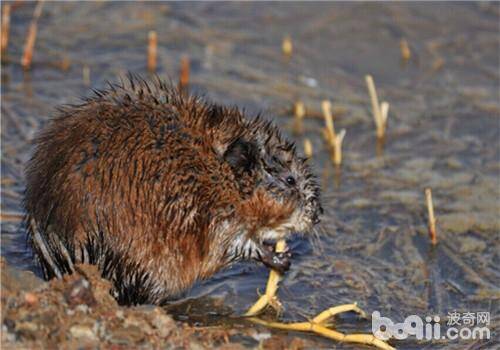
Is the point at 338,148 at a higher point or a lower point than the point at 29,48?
lower

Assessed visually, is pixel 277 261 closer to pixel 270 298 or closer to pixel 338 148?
pixel 270 298

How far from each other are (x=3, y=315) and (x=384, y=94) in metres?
4.76

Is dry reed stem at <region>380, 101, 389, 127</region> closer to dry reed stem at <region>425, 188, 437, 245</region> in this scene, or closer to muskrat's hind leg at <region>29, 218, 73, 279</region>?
dry reed stem at <region>425, 188, 437, 245</region>

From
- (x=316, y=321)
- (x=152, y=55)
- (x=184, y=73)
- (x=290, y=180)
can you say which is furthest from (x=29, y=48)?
→ (x=316, y=321)

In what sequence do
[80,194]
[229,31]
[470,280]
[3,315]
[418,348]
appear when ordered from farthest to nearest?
1. [229,31]
2. [470,280]
3. [418,348]
4. [80,194]
5. [3,315]

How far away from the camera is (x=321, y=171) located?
7.30 metres

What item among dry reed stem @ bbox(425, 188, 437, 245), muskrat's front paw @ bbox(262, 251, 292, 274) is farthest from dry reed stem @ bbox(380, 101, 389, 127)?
muskrat's front paw @ bbox(262, 251, 292, 274)

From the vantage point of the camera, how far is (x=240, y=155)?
524 centimetres

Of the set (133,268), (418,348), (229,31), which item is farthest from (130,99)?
(229,31)

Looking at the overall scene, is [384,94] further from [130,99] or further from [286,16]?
[130,99]

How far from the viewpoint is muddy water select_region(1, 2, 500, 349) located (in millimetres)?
5844

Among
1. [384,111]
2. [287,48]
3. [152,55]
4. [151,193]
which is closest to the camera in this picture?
[151,193]

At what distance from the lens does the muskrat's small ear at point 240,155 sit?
522cm

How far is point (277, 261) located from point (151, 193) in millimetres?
877
